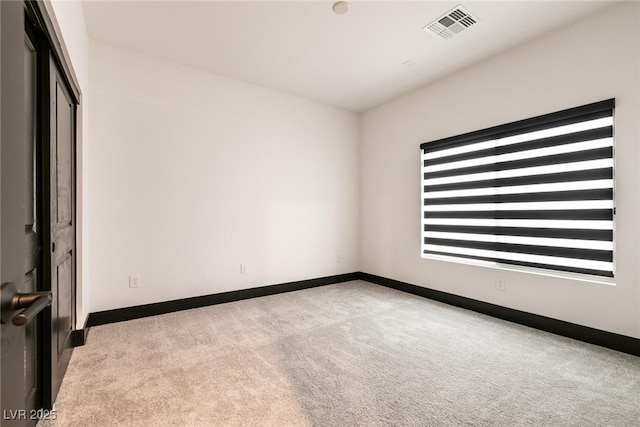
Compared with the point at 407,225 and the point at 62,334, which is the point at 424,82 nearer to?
the point at 407,225

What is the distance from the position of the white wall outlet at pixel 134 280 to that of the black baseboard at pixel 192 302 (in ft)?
0.71

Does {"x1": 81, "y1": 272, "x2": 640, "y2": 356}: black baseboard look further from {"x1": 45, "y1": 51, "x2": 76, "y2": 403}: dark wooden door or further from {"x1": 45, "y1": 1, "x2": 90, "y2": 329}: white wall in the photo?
{"x1": 45, "y1": 51, "x2": 76, "y2": 403}: dark wooden door

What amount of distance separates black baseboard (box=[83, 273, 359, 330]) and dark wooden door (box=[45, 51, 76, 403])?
0.60m

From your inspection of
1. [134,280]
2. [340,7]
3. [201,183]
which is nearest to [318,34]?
[340,7]

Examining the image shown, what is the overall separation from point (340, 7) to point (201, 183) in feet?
7.59

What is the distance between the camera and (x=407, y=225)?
13.6 feet

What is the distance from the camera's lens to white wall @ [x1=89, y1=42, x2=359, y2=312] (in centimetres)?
298

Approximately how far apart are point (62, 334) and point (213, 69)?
2.98 m

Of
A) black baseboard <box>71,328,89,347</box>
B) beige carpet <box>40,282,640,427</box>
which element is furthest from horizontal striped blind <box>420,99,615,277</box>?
black baseboard <box>71,328,89,347</box>

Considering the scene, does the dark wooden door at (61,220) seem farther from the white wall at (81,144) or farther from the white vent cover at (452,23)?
the white vent cover at (452,23)

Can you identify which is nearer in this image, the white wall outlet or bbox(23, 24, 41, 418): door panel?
bbox(23, 24, 41, 418): door panel

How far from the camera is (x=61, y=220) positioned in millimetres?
1963

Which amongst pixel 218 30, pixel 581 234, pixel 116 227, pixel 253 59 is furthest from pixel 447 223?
pixel 116 227

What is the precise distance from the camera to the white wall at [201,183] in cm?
298
